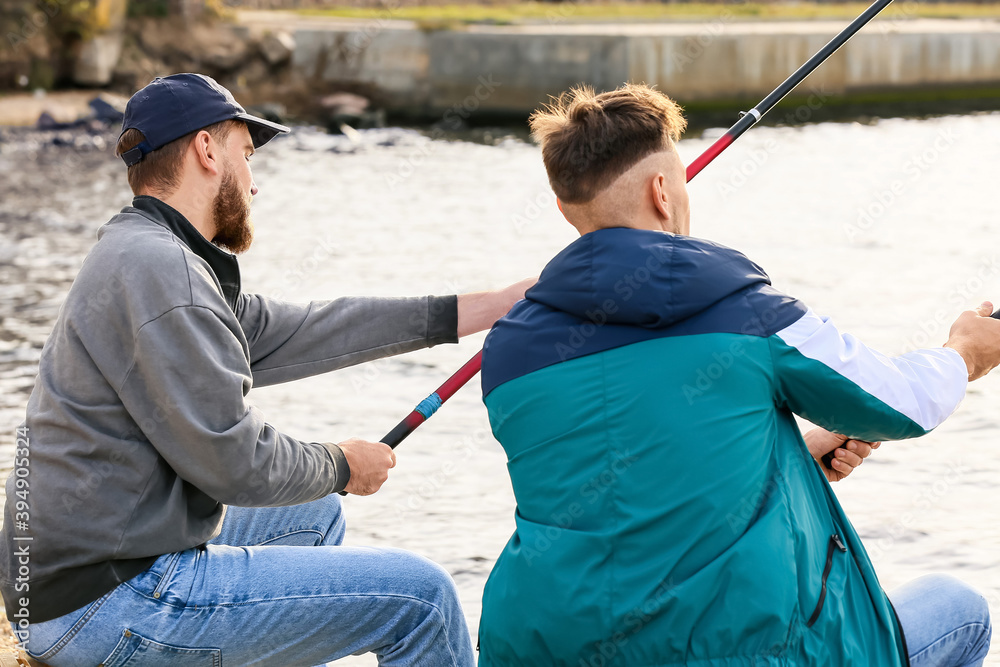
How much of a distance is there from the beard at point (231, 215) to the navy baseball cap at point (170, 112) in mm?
140

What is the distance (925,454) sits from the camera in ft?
21.2

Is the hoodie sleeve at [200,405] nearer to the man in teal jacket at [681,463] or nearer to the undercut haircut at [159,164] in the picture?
the undercut haircut at [159,164]

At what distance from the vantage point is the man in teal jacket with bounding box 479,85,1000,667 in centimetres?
204

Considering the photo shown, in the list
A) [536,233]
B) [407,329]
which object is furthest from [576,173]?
[536,233]

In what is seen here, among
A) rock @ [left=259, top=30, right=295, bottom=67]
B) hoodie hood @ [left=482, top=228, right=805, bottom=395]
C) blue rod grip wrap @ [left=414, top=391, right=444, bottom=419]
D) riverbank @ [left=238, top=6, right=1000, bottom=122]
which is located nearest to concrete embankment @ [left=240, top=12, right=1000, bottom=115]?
riverbank @ [left=238, top=6, right=1000, bottom=122]

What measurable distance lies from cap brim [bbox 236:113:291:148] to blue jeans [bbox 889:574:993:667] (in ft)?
5.59

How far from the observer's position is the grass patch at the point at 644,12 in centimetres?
2806

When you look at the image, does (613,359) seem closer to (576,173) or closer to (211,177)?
(576,173)

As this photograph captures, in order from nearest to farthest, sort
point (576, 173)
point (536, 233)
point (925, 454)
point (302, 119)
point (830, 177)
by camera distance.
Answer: point (576, 173), point (925, 454), point (536, 233), point (830, 177), point (302, 119)

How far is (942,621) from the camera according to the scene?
93.8 inches

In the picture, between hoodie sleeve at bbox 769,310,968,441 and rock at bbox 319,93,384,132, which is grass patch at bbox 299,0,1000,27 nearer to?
rock at bbox 319,93,384,132

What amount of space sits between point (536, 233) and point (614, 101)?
11129 millimetres

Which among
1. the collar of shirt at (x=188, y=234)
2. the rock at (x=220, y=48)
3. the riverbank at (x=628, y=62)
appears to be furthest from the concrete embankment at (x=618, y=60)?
the collar of shirt at (x=188, y=234)

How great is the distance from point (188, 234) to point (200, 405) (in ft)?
1.41
